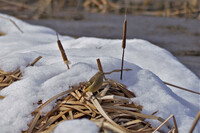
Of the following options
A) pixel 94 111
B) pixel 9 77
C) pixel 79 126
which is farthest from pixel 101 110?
pixel 9 77

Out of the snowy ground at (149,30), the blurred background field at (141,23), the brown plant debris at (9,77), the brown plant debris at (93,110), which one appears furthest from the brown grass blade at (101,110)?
the snowy ground at (149,30)

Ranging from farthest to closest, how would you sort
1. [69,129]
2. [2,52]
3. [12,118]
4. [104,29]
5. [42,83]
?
[104,29] → [2,52] → [42,83] → [12,118] → [69,129]

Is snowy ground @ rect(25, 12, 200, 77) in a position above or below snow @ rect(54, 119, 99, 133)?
below

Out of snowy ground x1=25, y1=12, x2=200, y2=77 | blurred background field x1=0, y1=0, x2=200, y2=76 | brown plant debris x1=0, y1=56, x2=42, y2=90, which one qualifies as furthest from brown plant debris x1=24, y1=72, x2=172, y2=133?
snowy ground x1=25, y1=12, x2=200, y2=77

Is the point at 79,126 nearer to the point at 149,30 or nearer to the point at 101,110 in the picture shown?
the point at 101,110

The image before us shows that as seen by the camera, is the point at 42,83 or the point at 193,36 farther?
the point at 193,36

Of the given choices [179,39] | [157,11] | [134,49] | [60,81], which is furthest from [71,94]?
[157,11]

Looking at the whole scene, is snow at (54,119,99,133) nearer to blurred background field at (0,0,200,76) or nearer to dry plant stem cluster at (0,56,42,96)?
dry plant stem cluster at (0,56,42,96)

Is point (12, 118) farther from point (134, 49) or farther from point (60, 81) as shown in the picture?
point (134, 49)

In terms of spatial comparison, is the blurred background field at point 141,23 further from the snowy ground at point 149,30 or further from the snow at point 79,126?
the snow at point 79,126
